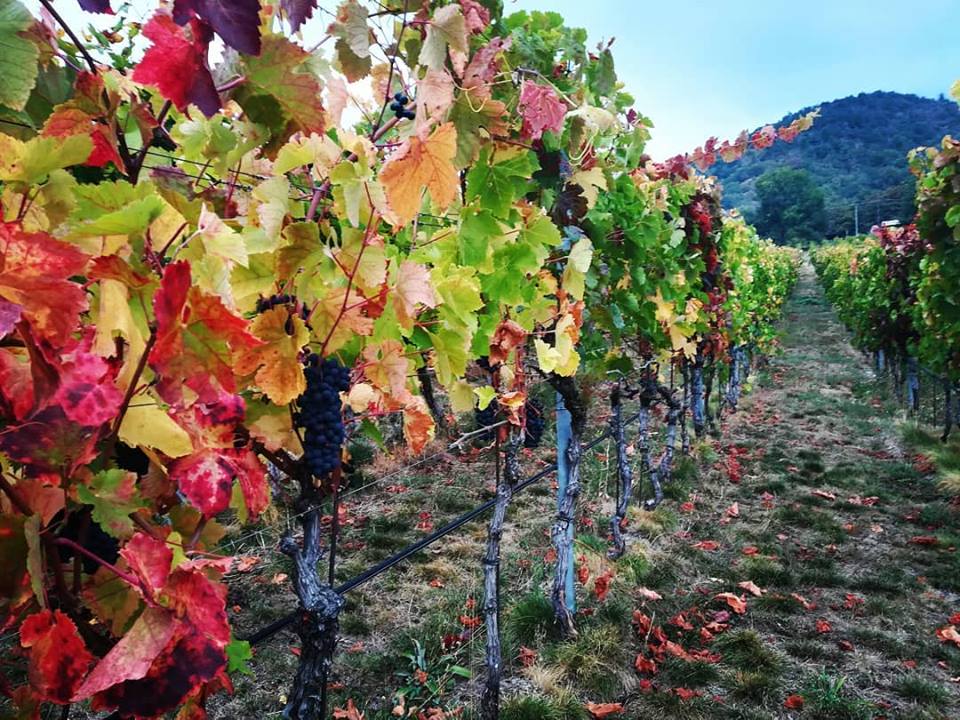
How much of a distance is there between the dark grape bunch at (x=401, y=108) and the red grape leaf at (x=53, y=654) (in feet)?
3.63

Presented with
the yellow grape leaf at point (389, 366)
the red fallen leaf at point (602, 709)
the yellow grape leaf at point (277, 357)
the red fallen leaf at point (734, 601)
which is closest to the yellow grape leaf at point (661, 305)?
the red fallen leaf at point (734, 601)

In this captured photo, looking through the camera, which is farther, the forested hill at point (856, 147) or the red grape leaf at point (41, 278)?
the forested hill at point (856, 147)

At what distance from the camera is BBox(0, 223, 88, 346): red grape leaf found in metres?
0.57

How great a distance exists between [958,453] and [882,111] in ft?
483

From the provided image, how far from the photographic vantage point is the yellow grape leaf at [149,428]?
0.73 metres

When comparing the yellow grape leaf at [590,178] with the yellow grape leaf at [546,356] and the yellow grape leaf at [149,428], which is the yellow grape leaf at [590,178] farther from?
the yellow grape leaf at [149,428]

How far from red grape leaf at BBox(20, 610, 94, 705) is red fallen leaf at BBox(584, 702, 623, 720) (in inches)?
131

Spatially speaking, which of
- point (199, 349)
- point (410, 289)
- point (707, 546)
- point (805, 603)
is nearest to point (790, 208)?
point (707, 546)

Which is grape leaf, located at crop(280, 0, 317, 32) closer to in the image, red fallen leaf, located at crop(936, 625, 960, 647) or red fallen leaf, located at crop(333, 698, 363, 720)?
red fallen leaf, located at crop(333, 698, 363, 720)

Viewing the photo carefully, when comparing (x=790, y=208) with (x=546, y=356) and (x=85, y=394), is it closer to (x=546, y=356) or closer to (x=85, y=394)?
(x=546, y=356)

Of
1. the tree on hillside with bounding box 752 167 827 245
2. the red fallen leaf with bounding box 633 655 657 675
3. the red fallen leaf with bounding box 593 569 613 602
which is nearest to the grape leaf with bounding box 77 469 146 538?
the red fallen leaf with bounding box 633 655 657 675

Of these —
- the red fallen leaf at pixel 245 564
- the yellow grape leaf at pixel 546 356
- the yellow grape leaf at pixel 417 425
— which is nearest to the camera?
the yellow grape leaf at pixel 417 425

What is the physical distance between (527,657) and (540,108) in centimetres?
348

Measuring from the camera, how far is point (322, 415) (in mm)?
1308
